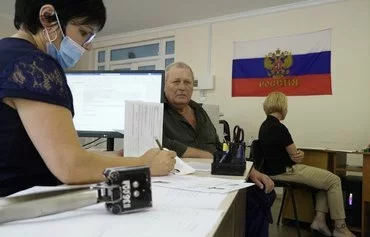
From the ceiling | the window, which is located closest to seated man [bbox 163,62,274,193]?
the ceiling

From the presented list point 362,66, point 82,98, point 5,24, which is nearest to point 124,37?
point 5,24

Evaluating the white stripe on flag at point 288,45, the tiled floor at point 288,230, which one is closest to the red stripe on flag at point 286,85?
the white stripe on flag at point 288,45

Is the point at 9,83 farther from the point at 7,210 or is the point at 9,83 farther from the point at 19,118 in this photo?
the point at 7,210

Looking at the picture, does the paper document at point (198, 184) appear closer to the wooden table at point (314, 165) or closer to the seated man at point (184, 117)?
the seated man at point (184, 117)

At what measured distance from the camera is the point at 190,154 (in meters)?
1.61

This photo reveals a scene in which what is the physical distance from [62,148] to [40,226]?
0.71 ft

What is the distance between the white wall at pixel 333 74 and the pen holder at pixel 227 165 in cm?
319

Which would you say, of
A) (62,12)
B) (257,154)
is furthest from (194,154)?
(257,154)

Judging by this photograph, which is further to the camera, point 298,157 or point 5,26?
point 5,26

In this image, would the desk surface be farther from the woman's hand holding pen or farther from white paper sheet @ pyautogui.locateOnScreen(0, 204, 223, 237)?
the woman's hand holding pen

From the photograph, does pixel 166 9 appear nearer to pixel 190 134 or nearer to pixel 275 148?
pixel 275 148

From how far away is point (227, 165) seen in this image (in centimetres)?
106

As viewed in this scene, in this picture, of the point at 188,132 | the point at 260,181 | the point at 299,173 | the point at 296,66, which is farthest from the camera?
the point at 296,66

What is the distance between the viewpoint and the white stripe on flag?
3.99m
